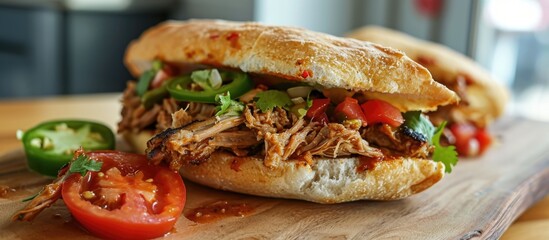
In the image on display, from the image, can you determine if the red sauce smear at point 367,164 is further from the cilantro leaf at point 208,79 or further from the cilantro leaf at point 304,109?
the cilantro leaf at point 208,79

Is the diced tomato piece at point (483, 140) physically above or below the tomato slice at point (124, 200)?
below

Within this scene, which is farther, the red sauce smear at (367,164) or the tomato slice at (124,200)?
the red sauce smear at (367,164)

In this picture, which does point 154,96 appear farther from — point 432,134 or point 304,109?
point 432,134

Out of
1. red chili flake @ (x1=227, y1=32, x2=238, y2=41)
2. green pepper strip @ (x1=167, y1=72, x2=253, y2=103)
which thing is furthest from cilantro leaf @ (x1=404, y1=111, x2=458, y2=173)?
red chili flake @ (x1=227, y1=32, x2=238, y2=41)

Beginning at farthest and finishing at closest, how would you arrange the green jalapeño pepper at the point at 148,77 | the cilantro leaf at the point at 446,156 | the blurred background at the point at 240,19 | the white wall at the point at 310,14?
the white wall at the point at 310,14 < the blurred background at the point at 240,19 < the green jalapeño pepper at the point at 148,77 < the cilantro leaf at the point at 446,156

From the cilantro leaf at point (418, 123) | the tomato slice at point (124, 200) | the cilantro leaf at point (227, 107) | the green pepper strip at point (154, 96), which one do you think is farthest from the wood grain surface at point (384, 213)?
the green pepper strip at point (154, 96)

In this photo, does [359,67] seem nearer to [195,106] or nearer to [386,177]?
[386,177]

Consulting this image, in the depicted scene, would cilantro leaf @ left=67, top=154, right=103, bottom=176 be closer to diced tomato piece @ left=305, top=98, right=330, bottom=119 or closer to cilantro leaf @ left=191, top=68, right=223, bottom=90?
cilantro leaf @ left=191, top=68, right=223, bottom=90
